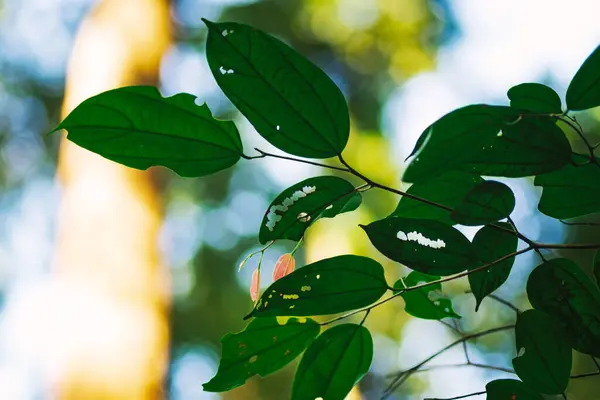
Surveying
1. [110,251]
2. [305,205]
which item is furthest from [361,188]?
[110,251]

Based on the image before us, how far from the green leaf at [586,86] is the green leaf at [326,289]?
0.47ft

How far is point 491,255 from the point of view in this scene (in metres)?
0.32

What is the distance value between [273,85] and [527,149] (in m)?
0.13

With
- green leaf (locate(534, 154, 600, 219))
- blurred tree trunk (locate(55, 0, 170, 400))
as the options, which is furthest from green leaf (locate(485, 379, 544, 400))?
blurred tree trunk (locate(55, 0, 170, 400))

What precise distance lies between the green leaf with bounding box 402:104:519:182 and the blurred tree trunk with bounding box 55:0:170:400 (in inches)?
46.7

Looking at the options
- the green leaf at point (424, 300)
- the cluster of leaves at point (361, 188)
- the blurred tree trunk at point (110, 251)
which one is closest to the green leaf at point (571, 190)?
the cluster of leaves at point (361, 188)

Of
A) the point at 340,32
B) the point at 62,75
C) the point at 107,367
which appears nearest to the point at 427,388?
the point at 340,32

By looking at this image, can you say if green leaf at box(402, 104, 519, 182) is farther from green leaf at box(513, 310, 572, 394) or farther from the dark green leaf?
green leaf at box(513, 310, 572, 394)

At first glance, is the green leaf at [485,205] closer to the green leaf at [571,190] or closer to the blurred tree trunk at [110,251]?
the green leaf at [571,190]

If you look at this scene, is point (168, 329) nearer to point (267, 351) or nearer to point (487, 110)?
point (267, 351)

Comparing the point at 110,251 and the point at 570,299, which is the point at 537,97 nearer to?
the point at 570,299

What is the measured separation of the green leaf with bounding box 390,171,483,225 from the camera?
343 millimetres

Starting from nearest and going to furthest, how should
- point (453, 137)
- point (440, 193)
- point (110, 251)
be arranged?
point (453, 137)
point (440, 193)
point (110, 251)

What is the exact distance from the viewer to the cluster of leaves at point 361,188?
0.88ft
